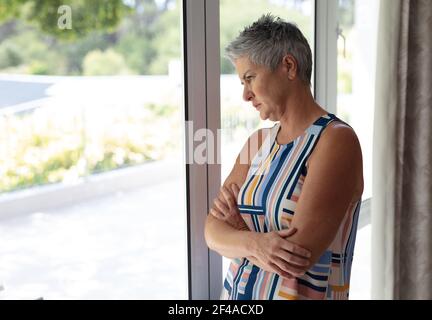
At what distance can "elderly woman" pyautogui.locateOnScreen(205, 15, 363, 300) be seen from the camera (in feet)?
4.94

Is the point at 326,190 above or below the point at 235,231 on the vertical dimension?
above

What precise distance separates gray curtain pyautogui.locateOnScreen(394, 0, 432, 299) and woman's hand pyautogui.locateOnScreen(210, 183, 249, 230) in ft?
3.13

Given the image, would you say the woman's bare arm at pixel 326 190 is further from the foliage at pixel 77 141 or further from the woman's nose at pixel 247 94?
the foliage at pixel 77 141

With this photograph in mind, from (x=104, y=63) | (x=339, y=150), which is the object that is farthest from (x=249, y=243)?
(x=104, y=63)

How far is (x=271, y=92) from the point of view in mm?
1574

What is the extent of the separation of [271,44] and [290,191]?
0.39m

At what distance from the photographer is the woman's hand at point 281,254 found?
1.50 meters

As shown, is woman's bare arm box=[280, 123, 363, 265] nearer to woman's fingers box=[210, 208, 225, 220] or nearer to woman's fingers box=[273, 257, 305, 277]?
woman's fingers box=[273, 257, 305, 277]

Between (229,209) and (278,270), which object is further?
(229,209)

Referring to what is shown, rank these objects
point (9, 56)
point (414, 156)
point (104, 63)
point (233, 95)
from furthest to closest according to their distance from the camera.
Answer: point (414, 156)
point (233, 95)
point (104, 63)
point (9, 56)

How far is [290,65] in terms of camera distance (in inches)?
61.4

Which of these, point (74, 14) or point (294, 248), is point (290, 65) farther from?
point (74, 14)

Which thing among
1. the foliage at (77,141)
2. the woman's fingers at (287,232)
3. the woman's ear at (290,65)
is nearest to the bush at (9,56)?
the foliage at (77,141)
